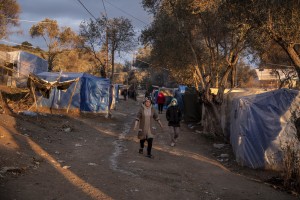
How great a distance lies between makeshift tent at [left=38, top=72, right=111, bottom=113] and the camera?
72.1 ft

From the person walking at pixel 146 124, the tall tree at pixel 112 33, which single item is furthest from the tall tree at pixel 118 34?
the person walking at pixel 146 124

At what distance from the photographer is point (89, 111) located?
22.6 meters

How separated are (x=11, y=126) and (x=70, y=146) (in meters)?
2.12

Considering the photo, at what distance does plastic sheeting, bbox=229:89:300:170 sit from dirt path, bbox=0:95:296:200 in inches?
31.9

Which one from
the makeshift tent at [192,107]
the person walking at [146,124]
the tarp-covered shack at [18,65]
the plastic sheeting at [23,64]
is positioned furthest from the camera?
the plastic sheeting at [23,64]

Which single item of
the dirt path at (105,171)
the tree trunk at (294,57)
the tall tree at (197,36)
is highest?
the tall tree at (197,36)

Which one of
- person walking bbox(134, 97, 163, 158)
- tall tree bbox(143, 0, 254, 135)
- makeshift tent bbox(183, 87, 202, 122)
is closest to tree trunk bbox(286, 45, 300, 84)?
tall tree bbox(143, 0, 254, 135)

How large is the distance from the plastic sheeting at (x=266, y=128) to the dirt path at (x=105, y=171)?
811mm

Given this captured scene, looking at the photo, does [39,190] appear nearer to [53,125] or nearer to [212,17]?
[53,125]

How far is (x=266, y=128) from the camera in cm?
1092

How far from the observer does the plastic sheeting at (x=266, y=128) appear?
10.7 metres

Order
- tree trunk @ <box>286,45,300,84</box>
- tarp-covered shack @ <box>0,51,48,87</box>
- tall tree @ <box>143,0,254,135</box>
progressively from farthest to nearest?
tarp-covered shack @ <box>0,51,48,87</box> → tall tree @ <box>143,0,254,135</box> → tree trunk @ <box>286,45,300,84</box>

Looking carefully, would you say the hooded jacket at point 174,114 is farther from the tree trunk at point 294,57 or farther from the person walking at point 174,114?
the tree trunk at point 294,57

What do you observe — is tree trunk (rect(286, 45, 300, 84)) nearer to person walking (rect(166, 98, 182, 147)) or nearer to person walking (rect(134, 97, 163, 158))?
person walking (rect(134, 97, 163, 158))
